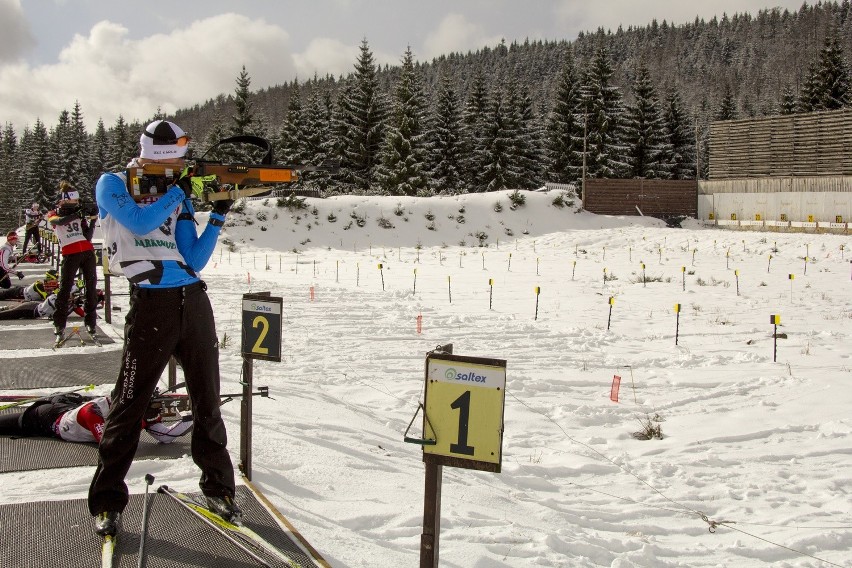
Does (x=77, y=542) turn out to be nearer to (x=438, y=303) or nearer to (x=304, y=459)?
(x=304, y=459)

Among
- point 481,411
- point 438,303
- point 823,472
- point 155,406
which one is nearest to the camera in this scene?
point 481,411

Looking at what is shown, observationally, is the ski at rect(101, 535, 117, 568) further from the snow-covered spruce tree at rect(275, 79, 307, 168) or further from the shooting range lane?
the snow-covered spruce tree at rect(275, 79, 307, 168)

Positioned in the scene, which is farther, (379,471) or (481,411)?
(379,471)

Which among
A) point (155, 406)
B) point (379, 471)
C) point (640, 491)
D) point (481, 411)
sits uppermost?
point (481, 411)

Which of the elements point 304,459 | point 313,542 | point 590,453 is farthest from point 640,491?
point 313,542

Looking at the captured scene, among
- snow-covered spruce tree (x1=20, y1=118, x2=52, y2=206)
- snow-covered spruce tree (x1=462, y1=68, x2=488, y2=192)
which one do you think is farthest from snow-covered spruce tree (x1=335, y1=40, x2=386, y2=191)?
snow-covered spruce tree (x1=20, y1=118, x2=52, y2=206)

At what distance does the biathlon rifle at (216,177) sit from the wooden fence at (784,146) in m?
37.4

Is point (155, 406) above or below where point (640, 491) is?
above

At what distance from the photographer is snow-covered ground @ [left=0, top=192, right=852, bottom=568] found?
4.41 metres

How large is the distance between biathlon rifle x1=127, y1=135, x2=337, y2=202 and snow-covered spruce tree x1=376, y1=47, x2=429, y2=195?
34405 millimetres

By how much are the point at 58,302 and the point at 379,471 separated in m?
5.52

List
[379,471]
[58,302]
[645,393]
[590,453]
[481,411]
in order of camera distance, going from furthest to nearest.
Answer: [645,393] < [58,302] < [590,453] < [379,471] < [481,411]

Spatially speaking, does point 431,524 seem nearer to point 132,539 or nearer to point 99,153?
point 132,539

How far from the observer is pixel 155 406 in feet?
15.8
